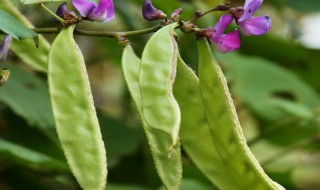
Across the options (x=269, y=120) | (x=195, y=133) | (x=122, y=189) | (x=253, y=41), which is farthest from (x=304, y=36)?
(x=195, y=133)

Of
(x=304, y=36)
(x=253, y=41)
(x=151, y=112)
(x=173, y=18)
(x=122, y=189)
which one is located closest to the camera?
(x=151, y=112)

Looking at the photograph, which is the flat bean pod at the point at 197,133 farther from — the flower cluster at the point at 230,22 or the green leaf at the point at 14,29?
the green leaf at the point at 14,29

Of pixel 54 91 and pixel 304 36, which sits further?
pixel 304 36

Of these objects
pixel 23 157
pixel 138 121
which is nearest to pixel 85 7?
pixel 23 157

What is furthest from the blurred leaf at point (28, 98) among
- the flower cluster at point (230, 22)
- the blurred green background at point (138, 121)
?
the flower cluster at point (230, 22)

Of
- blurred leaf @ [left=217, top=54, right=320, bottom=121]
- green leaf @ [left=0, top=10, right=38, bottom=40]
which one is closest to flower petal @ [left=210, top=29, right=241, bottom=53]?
green leaf @ [left=0, top=10, right=38, bottom=40]

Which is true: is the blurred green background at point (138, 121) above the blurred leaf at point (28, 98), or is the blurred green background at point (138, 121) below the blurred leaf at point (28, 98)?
below

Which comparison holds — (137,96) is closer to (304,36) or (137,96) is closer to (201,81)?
(201,81)
